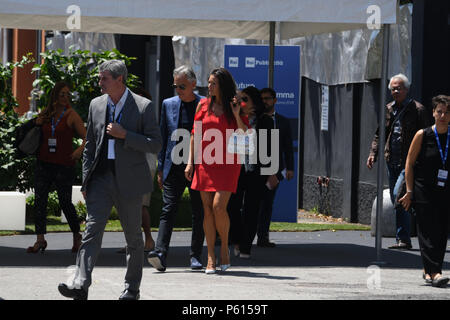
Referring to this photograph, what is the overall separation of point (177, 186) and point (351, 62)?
793 centimetres

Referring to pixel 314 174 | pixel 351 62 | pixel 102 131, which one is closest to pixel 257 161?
pixel 102 131

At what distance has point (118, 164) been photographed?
335 inches

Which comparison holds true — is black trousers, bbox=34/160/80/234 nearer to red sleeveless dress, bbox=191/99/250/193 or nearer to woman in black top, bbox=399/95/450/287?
red sleeveless dress, bbox=191/99/250/193

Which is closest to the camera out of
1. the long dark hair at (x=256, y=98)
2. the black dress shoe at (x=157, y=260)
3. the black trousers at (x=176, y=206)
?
the black dress shoe at (x=157, y=260)

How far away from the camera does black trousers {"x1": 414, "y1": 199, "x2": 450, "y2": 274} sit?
10.1 meters

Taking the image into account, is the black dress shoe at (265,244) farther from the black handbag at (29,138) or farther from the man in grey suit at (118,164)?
the man in grey suit at (118,164)

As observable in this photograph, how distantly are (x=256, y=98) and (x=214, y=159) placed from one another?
79.3 inches

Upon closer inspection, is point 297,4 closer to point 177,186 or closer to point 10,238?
point 177,186

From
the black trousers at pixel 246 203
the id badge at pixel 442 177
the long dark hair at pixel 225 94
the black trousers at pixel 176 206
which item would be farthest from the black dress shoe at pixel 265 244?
the id badge at pixel 442 177

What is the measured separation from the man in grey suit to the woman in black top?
2.81 meters

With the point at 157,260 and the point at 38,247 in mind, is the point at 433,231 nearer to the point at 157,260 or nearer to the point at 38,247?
the point at 157,260

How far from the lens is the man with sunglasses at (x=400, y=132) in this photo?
523 inches

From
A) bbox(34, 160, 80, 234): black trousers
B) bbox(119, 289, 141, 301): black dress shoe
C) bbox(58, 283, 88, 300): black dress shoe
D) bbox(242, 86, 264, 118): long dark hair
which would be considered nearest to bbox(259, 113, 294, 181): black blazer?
bbox(242, 86, 264, 118): long dark hair

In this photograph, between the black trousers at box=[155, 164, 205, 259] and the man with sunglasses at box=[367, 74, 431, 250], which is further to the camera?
the man with sunglasses at box=[367, 74, 431, 250]
